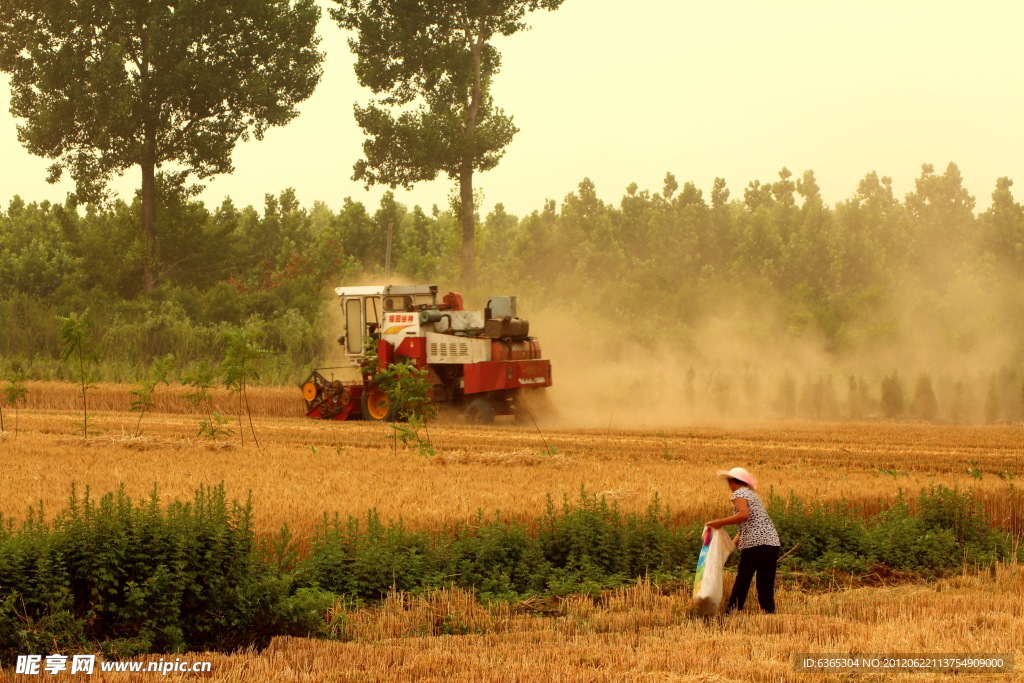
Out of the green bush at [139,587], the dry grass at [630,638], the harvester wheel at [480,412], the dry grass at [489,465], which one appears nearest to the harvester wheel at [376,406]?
the dry grass at [489,465]

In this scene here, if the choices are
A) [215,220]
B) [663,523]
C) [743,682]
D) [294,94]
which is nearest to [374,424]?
[663,523]

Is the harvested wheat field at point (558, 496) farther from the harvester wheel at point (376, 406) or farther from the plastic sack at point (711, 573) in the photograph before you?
the harvester wheel at point (376, 406)

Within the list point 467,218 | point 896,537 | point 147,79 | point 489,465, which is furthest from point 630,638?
point 147,79

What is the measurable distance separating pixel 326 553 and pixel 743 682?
12.3ft

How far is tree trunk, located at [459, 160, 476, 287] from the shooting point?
3566 cm

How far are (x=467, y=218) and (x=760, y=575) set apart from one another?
2848 cm

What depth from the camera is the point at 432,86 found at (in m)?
35.7

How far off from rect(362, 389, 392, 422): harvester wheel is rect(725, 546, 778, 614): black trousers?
13945mm

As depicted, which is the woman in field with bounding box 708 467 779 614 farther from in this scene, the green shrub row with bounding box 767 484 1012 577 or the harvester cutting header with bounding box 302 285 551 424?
the harvester cutting header with bounding box 302 285 551 424

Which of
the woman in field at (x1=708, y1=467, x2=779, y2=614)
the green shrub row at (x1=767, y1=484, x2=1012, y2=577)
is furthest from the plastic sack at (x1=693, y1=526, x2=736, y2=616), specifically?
the green shrub row at (x1=767, y1=484, x2=1012, y2=577)

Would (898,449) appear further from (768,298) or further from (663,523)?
(768,298)

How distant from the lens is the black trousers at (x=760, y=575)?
798 cm

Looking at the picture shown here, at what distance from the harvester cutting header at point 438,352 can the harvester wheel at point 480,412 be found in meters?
0.02

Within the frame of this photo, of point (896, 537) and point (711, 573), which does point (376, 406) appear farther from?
point (711, 573)
